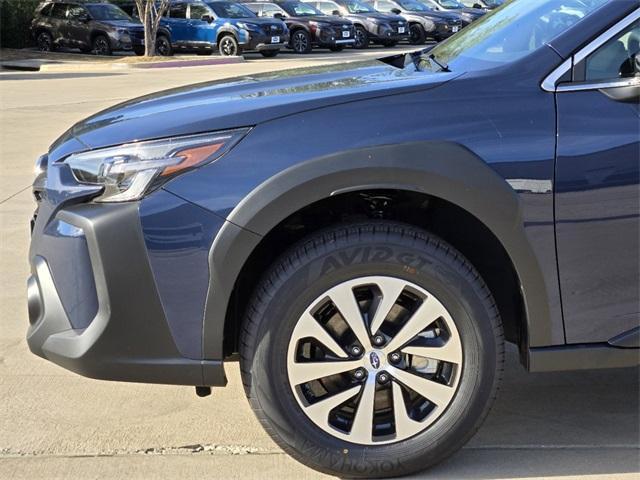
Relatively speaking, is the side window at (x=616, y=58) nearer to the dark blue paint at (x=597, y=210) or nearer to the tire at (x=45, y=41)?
the dark blue paint at (x=597, y=210)

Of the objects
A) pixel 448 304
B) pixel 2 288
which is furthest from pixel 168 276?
pixel 2 288

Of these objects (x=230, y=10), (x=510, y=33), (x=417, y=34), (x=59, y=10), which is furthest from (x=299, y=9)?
(x=510, y=33)

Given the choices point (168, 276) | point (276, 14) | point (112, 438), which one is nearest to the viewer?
point (168, 276)

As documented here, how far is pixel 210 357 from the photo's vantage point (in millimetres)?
3018

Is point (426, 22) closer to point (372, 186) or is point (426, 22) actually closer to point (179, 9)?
point (179, 9)

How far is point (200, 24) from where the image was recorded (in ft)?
84.9

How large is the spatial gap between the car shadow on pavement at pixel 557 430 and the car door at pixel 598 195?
55 cm

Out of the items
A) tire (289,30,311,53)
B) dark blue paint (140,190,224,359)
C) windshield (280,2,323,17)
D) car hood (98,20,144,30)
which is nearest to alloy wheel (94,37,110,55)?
car hood (98,20,144,30)

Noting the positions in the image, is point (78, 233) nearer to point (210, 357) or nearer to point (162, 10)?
point (210, 357)

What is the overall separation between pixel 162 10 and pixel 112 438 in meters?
21.9

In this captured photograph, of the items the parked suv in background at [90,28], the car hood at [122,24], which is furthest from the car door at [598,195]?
the car hood at [122,24]

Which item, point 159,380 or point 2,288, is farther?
point 2,288

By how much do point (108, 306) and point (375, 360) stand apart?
90cm

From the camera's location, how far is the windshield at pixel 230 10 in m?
25.6
